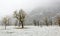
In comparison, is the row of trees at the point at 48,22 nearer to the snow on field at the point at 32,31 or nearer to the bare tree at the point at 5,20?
the snow on field at the point at 32,31

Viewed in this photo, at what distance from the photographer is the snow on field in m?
1.41

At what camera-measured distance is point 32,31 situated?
4.69 feet

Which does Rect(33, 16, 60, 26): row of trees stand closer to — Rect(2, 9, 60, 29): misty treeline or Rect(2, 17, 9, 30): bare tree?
Rect(2, 9, 60, 29): misty treeline

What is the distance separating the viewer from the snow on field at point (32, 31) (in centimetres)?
141

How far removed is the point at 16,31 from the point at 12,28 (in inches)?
2.6

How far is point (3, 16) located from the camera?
4.79 ft

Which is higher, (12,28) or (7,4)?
(7,4)

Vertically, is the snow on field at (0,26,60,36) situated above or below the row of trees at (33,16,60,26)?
below

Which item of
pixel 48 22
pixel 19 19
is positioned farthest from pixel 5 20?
pixel 48 22

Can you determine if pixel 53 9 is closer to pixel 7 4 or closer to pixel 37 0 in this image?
pixel 37 0

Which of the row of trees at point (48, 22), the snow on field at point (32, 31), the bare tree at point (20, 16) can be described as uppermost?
the bare tree at point (20, 16)

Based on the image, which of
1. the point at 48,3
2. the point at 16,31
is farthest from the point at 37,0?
the point at 16,31

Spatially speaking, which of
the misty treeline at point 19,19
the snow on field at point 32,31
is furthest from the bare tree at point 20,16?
the snow on field at point 32,31

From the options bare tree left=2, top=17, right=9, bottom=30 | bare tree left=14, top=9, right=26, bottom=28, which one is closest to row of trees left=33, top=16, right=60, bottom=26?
bare tree left=14, top=9, right=26, bottom=28
